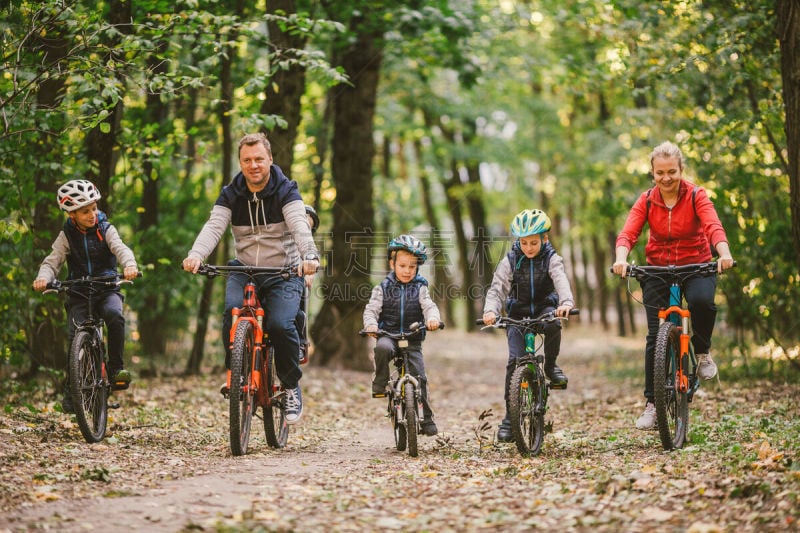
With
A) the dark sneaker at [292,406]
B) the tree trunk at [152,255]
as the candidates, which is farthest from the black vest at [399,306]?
the tree trunk at [152,255]

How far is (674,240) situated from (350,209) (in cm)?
818

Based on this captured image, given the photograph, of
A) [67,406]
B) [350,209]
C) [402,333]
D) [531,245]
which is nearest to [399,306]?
[402,333]

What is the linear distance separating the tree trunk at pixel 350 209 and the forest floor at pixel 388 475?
4667 millimetres

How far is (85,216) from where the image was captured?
24.2ft

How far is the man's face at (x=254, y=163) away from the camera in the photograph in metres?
6.89

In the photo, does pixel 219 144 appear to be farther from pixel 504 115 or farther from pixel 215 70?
pixel 504 115

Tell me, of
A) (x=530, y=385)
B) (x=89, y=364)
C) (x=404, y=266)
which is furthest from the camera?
(x=404, y=266)

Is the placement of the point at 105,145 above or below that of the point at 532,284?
above

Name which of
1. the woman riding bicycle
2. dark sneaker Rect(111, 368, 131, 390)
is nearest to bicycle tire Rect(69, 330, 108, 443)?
dark sneaker Rect(111, 368, 131, 390)

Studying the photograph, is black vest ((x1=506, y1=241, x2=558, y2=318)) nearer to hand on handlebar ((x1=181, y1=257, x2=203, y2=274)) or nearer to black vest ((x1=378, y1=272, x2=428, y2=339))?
black vest ((x1=378, y1=272, x2=428, y2=339))

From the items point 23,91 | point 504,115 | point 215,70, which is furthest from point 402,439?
point 504,115

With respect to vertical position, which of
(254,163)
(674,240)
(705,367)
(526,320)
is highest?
(254,163)

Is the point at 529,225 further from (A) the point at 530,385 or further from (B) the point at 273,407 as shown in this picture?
(B) the point at 273,407

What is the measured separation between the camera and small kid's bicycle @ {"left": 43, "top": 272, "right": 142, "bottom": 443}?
685 cm
